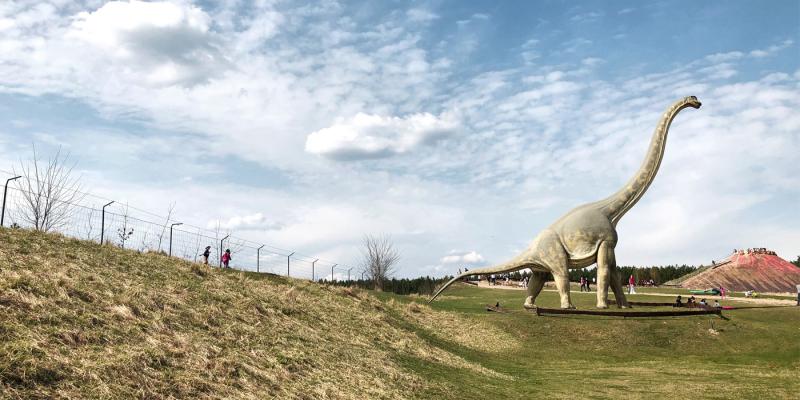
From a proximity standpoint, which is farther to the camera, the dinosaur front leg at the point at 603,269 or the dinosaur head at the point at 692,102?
the dinosaur head at the point at 692,102

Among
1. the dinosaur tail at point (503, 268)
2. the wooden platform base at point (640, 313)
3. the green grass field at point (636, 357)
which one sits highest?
the dinosaur tail at point (503, 268)

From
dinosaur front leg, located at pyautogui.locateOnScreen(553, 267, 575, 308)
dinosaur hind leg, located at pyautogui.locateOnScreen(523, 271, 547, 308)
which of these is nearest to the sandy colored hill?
dinosaur hind leg, located at pyautogui.locateOnScreen(523, 271, 547, 308)

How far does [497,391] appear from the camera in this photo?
460 inches

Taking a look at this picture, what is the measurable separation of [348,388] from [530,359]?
1029 cm

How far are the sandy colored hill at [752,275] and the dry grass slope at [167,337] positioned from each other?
45.2 m

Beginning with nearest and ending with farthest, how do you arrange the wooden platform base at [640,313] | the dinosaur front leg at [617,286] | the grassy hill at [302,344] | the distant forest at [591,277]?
1. the grassy hill at [302,344]
2. the wooden platform base at [640,313]
3. the dinosaur front leg at [617,286]
4. the distant forest at [591,277]

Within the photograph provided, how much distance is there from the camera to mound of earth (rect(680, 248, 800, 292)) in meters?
51.1

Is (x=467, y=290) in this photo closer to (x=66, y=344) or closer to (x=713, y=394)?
(x=713, y=394)

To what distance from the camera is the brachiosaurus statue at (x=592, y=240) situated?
972 inches

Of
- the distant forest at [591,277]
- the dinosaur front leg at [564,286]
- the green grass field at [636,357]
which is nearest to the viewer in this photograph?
the green grass field at [636,357]

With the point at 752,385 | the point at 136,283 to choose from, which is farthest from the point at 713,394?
the point at 136,283

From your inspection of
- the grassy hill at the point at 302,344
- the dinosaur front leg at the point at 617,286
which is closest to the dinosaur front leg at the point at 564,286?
the grassy hill at the point at 302,344

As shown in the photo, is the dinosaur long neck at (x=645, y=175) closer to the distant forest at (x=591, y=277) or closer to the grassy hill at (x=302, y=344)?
the grassy hill at (x=302, y=344)

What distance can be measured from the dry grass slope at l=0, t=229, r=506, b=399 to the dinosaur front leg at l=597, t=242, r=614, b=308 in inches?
426
